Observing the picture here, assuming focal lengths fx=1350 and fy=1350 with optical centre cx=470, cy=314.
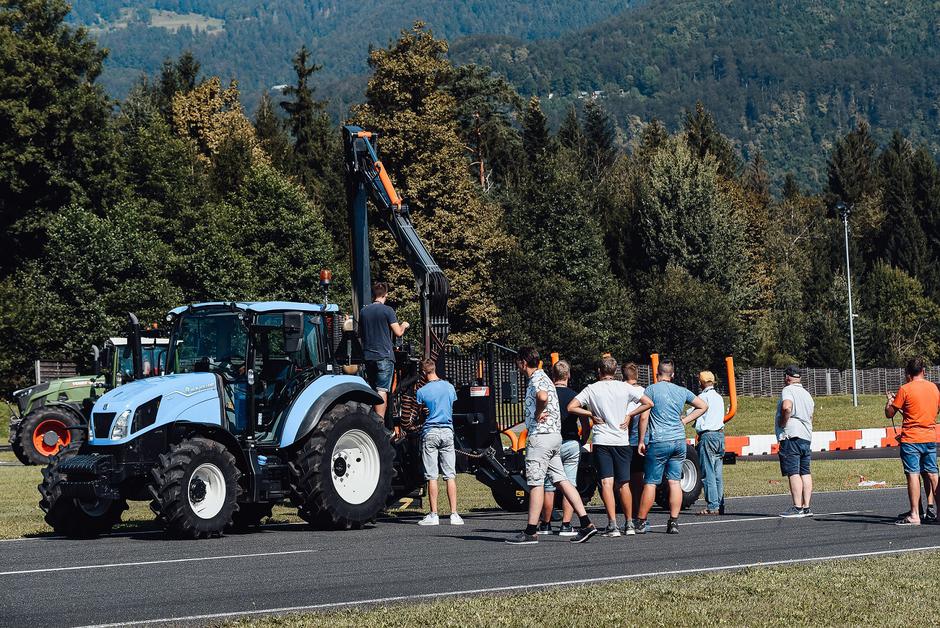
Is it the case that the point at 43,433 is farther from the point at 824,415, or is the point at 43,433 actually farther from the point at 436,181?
the point at 824,415

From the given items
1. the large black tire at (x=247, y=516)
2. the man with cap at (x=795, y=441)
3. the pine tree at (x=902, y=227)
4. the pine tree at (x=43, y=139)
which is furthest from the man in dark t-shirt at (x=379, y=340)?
the pine tree at (x=902, y=227)

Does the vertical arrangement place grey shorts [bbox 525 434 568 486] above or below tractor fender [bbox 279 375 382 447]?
below

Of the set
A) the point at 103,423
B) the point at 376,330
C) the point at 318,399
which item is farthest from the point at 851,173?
the point at 103,423

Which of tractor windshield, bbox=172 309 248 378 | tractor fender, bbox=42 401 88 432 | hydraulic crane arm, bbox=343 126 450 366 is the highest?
hydraulic crane arm, bbox=343 126 450 366

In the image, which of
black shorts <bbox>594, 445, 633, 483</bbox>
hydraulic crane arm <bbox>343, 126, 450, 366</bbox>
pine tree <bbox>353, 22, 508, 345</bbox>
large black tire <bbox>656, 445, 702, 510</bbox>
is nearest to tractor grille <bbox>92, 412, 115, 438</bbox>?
hydraulic crane arm <bbox>343, 126, 450, 366</bbox>

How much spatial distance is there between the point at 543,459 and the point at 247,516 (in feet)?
13.5

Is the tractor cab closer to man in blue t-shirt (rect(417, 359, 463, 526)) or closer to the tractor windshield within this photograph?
the tractor windshield

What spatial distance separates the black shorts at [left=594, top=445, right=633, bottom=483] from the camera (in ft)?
51.2

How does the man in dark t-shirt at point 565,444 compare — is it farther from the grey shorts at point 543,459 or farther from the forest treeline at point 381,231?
the forest treeline at point 381,231

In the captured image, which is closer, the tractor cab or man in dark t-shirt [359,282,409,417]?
the tractor cab

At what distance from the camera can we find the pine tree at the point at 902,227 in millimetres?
105562

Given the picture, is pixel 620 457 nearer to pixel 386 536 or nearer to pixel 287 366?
pixel 386 536

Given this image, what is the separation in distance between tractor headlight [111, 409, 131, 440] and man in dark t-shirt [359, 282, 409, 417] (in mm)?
3572

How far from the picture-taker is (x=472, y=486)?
84.8 ft
